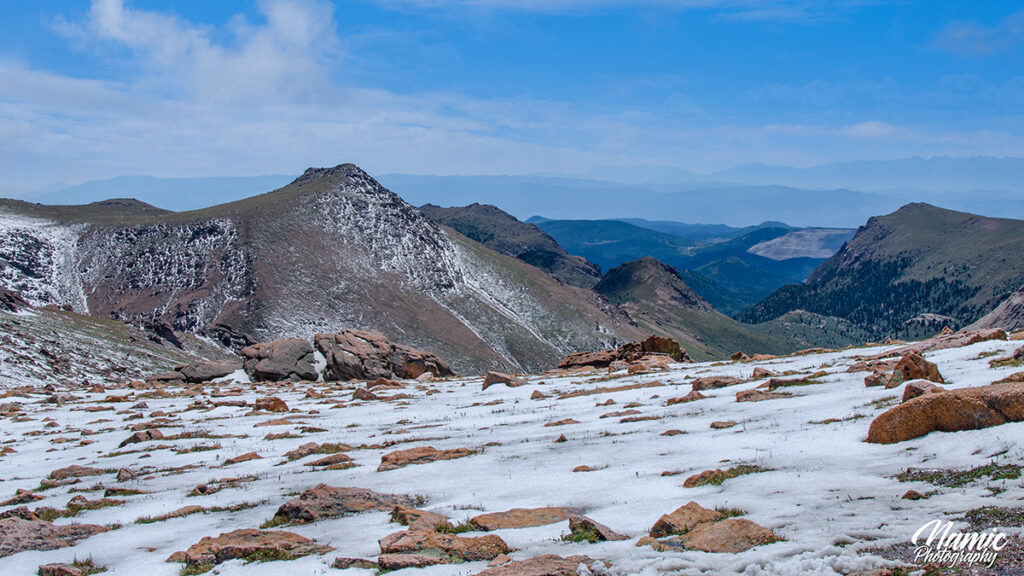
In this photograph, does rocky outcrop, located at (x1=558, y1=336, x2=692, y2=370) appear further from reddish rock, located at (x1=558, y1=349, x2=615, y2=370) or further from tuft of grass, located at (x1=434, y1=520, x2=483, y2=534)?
tuft of grass, located at (x1=434, y1=520, x2=483, y2=534)

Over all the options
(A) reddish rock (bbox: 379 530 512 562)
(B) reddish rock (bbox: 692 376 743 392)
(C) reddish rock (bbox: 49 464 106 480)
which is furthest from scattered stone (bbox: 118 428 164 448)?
(B) reddish rock (bbox: 692 376 743 392)

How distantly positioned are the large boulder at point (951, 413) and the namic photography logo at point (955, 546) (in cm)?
616

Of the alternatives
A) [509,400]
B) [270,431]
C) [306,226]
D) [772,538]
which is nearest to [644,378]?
[509,400]

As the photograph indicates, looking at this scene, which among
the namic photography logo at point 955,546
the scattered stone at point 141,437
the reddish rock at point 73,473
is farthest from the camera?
the scattered stone at point 141,437

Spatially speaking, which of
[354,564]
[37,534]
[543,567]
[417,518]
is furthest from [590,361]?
[543,567]

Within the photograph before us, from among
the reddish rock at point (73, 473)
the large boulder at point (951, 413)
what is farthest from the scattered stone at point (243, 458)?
the large boulder at point (951, 413)

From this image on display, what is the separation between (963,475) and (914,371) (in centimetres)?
1045

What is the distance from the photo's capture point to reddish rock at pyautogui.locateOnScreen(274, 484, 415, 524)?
14.7m

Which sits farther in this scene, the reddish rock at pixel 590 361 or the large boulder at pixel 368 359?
the large boulder at pixel 368 359

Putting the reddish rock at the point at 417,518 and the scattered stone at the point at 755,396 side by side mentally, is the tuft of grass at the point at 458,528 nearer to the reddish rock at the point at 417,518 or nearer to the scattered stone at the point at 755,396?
the reddish rock at the point at 417,518

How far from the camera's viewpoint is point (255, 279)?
159 metres

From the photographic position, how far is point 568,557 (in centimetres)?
1062

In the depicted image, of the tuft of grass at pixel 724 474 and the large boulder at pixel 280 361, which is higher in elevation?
the tuft of grass at pixel 724 474

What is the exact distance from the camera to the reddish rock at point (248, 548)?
1205 cm
